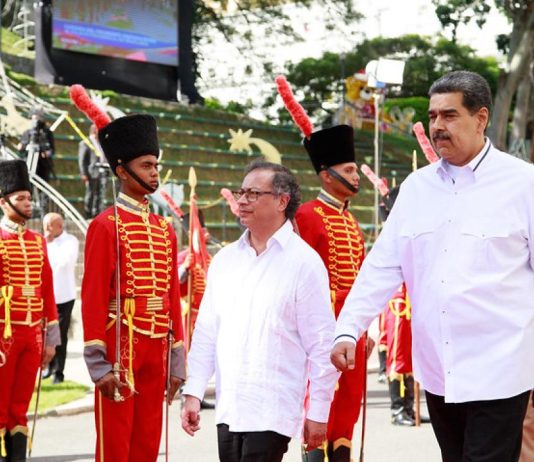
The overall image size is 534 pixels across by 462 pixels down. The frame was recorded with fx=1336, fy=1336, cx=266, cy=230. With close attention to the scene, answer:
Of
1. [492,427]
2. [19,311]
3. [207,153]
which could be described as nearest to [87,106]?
[19,311]

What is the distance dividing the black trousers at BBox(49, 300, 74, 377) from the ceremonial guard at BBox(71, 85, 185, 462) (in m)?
8.22

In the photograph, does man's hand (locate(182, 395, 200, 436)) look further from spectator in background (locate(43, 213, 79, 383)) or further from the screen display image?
the screen display image

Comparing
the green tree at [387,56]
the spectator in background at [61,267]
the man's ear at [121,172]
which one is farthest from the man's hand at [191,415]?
the green tree at [387,56]

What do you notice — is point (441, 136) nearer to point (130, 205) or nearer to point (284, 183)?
point (284, 183)

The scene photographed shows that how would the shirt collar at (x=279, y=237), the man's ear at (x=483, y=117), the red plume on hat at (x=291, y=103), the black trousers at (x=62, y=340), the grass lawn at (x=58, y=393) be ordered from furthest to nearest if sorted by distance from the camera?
the black trousers at (x=62, y=340) < the grass lawn at (x=58, y=393) < the red plume on hat at (x=291, y=103) < the shirt collar at (x=279, y=237) < the man's ear at (x=483, y=117)

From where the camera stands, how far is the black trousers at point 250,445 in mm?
5906

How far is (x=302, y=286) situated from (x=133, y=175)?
146 centimetres

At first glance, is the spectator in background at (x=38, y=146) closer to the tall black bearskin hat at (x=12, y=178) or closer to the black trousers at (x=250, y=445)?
the tall black bearskin hat at (x=12, y=178)

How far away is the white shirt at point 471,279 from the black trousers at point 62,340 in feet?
33.0

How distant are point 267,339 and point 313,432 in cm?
47

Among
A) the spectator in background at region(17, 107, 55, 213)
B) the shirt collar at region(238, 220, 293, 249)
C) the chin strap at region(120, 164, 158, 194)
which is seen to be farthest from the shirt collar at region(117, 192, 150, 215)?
the spectator in background at region(17, 107, 55, 213)

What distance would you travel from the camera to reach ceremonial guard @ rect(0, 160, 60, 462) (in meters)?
9.38

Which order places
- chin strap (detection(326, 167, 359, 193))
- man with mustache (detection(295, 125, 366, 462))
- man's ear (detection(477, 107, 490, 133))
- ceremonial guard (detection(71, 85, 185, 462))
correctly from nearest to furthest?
man's ear (detection(477, 107, 490, 133))
ceremonial guard (detection(71, 85, 185, 462))
man with mustache (detection(295, 125, 366, 462))
chin strap (detection(326, 167, 359, 193))

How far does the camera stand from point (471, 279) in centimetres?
541
